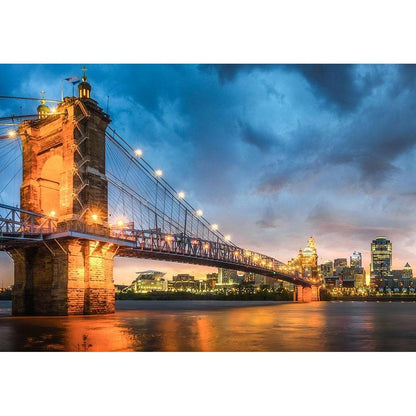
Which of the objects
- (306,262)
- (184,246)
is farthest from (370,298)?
(184,246)

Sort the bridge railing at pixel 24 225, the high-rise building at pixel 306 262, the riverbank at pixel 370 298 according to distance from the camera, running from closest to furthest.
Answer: the bridge railing at pixel 24 225
the high-rise building at pixel 306 262
the riverbank at pixel 370 298

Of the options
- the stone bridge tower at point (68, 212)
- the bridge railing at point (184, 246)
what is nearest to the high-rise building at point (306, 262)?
the bridge railing at point (184, 246)

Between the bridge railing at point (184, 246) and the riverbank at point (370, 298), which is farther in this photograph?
the riverbank at point (370, 298)

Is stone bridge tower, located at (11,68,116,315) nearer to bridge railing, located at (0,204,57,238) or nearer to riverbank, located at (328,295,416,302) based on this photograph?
bridge railing, located at (0,204,57,238)

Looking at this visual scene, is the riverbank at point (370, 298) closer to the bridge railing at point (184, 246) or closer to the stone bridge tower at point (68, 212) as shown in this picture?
the bridge railing at point (184, 246)

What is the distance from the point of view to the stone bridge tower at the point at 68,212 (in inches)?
1575

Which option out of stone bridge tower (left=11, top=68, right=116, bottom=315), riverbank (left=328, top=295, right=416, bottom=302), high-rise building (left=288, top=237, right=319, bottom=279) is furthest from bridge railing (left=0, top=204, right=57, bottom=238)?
riverbank (left=328, top=295, right=416, bottom=302)

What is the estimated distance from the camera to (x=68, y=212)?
41406 mm

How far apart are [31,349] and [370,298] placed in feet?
535

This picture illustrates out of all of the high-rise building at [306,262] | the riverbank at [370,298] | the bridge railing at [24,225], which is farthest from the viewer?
the riverbank at [370,298]

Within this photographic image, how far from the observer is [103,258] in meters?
43.4

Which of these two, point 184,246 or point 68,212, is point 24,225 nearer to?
point 68,212

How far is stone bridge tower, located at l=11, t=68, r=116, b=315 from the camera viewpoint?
40.0 meters
